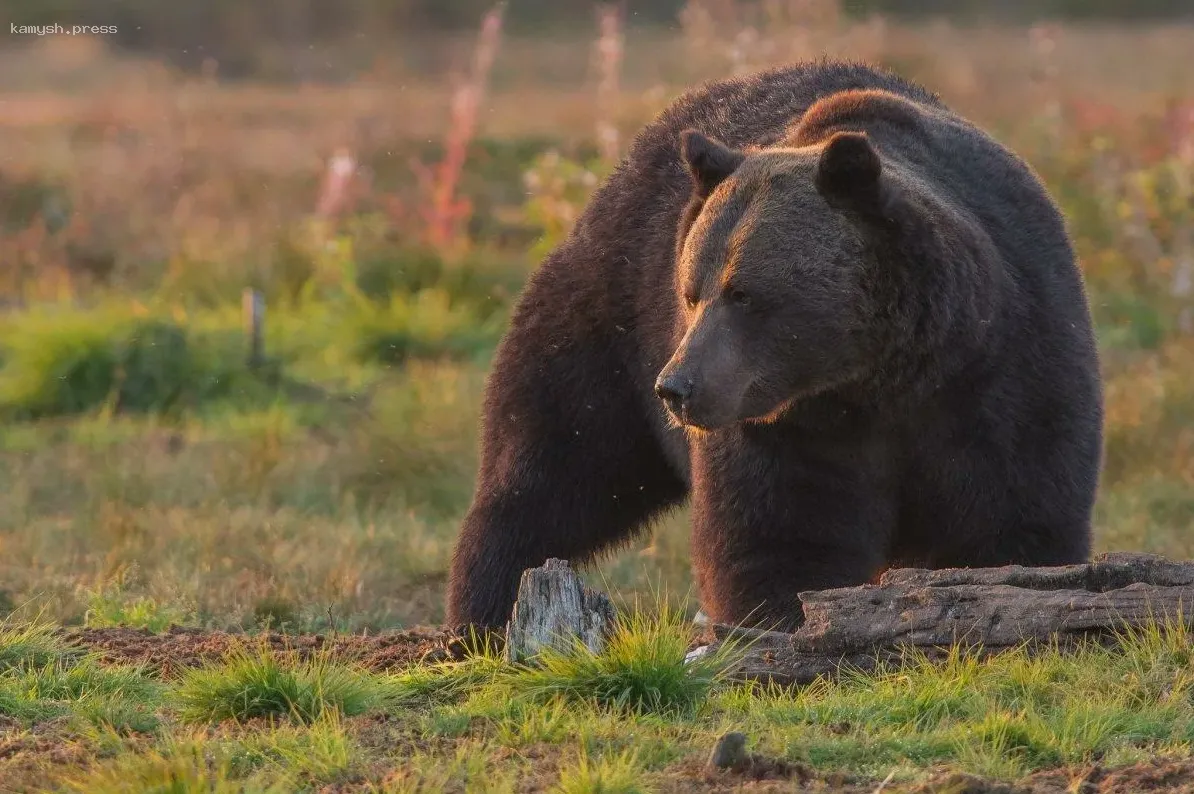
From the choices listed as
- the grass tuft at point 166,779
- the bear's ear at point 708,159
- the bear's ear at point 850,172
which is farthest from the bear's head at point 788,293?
the grass tuft at point 166,779

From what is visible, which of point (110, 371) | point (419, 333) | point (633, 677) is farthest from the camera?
point (419, 333)

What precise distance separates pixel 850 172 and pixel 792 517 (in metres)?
1.09

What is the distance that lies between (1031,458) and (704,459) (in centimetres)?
100

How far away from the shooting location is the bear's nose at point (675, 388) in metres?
4.81

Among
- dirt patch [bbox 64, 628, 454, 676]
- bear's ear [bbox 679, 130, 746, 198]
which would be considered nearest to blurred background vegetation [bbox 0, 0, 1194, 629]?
dirt patch [bbox 64, 628, 454, 676]

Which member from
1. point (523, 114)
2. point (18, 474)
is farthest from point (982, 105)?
point (18, 474)

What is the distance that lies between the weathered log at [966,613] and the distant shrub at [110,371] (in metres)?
6.93

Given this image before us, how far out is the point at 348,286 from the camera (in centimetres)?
1285

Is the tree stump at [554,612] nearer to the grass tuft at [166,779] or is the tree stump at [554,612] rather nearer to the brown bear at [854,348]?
the brown bear at [854,348]

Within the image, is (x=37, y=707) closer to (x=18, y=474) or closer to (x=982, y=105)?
(x=18, y=474)

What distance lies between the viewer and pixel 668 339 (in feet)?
19.4

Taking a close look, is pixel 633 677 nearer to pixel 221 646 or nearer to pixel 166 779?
pixel 166 779

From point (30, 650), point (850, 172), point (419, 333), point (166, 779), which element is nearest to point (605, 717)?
point (166, 779)

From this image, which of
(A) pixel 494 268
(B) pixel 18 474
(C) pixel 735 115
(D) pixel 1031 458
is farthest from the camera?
(A) pixel 494 268
